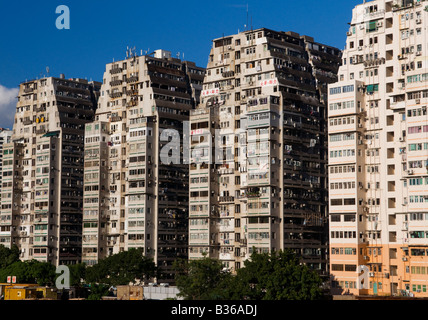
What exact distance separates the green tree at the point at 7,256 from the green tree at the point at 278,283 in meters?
79.8

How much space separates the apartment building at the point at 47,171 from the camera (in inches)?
7210

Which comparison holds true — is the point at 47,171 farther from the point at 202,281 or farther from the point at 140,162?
the point at 202,281

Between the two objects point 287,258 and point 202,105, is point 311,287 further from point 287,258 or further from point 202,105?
point 202,105

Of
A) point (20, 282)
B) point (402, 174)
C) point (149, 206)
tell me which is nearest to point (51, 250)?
point (20, 282)

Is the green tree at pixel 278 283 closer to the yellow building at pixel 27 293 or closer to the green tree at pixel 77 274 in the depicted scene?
the yellow building at pixel 27 293

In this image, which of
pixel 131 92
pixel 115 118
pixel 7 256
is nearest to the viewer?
pixel 131 92

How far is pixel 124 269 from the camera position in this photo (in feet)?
476

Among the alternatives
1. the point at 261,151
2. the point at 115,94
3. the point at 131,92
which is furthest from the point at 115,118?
the point at 261,151

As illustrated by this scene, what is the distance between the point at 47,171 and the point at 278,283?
90.6 metres

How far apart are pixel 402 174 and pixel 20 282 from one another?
83.2m

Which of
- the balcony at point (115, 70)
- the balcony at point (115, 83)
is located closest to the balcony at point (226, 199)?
the balcony at point (115, 83)

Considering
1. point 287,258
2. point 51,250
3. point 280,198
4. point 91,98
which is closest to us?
point 287,258

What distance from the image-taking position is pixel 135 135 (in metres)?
162

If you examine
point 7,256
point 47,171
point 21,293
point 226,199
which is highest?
point 47,171
